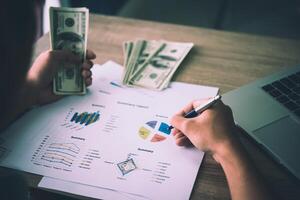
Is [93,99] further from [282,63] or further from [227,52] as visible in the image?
[282,63]

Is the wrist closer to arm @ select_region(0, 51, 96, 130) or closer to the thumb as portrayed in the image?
arm @ select_region(0, 51, 96, 130)

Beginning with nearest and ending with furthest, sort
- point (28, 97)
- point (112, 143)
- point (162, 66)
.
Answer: point (112, 143) < point (28, 97) < point (162, 66)

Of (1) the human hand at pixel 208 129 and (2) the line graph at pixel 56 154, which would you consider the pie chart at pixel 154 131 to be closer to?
(1) the human hand at pixel 208 129

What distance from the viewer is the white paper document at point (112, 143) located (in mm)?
866

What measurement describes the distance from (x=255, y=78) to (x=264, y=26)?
2.58ft

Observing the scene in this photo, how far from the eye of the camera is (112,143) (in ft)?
3.12

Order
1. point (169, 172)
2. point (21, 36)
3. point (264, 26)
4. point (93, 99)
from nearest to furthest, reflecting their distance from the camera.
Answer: point (21, 36), point (169, 172), point (93, 99), point (264, 26)

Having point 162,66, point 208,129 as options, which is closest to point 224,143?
→ point 208,129

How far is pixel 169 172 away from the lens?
877mm

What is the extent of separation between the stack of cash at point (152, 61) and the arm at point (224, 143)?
21cm

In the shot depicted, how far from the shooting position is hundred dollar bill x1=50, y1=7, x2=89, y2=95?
1.11m

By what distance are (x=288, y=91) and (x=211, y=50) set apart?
13.0 inches

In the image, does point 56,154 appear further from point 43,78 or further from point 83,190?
point 43,78

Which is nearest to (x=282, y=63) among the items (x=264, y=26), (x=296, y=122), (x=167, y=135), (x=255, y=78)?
(x=255, y=78)
